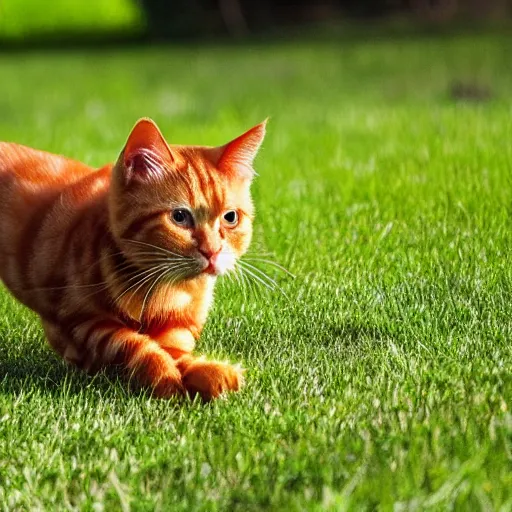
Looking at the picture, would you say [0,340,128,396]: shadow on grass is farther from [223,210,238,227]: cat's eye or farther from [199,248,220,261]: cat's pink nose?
[223,210,238,227]: cat's eye

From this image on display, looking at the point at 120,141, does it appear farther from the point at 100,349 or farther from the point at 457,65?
the point at 457,65

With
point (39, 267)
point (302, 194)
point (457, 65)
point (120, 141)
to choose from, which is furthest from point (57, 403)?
point (457, 65)

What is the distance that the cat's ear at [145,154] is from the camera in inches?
118

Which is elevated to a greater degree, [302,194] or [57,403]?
[302,194]

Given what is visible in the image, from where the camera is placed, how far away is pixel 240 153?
3.22 m

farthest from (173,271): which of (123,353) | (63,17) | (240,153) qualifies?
(63,17)

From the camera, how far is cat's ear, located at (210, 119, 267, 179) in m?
3.18

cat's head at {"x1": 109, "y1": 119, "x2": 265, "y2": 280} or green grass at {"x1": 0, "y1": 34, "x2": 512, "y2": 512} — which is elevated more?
cat's head at {"x1": 109, "y1": 119, "x2": 265, "y2": 280}

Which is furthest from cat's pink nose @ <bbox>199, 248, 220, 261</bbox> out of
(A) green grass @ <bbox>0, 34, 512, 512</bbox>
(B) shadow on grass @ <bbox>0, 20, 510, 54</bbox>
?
(B) shadow on grass @ <bbox>0, 20, 510, 54</bbox>

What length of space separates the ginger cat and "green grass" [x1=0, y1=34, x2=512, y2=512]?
4.2 inches

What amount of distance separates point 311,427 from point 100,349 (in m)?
0.80

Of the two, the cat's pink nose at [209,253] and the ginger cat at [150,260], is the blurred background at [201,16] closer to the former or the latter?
the ginger cat at [150,260]

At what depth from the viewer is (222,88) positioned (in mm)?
10914

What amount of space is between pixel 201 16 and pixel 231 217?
15790mm
